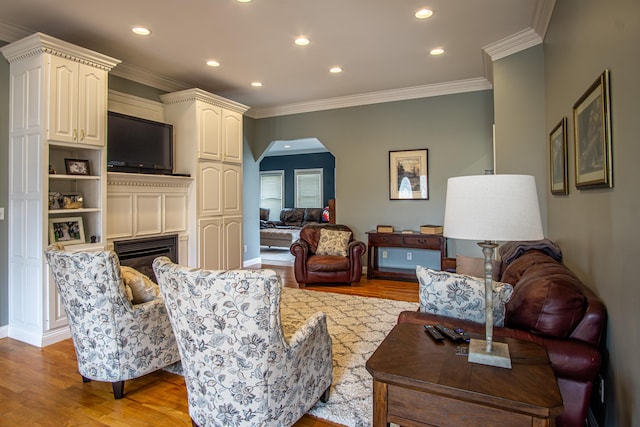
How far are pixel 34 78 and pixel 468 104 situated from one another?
196 inches

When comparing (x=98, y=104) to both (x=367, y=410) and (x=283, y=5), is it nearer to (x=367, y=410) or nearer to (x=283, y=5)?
(x=283, y=5)

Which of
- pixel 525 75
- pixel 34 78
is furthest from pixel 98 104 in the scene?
pixel 525 75

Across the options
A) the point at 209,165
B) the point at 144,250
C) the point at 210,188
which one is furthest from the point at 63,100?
the point at 210,188

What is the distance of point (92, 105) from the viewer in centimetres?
354

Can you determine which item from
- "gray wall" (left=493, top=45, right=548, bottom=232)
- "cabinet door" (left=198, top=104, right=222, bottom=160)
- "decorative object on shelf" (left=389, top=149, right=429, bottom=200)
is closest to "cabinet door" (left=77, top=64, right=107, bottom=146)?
"cabinet door" (left=198, top=104, right=222, bottom=160)

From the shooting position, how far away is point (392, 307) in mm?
4145

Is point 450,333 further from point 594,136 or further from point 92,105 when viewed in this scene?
point 92,105

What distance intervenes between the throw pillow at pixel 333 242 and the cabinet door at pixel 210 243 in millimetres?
1405

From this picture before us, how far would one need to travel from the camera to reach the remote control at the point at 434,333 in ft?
5.29

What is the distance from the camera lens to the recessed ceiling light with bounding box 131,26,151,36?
344 centimetres

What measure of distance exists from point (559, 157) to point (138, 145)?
4.11m

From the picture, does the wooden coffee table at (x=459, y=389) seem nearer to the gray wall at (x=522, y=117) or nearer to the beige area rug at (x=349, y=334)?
the beige area rug at (x=349, y=334)

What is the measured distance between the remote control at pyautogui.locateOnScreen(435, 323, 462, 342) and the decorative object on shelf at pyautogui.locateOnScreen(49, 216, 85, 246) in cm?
333

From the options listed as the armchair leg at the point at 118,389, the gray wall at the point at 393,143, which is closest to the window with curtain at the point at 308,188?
the gray wall at the point at 393,143
